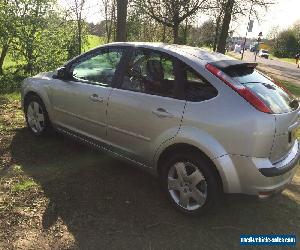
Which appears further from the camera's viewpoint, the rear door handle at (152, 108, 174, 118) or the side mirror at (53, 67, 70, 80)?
the side mirror at (53, 67, 70, 80)

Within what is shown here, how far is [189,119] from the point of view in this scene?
3.99m

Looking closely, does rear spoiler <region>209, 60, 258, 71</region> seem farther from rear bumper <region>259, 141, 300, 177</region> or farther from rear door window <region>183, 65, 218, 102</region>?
rear bumper <region>259, 141, 300, 177</region>

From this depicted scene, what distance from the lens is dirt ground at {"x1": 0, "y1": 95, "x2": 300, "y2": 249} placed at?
3686 millimetres

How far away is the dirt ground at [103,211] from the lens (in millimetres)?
3686

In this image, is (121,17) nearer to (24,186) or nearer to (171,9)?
(24,186)

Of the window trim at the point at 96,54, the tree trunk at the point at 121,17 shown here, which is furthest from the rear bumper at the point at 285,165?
the tree trunk at the point at 121,17

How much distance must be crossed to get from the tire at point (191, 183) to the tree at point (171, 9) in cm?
1433

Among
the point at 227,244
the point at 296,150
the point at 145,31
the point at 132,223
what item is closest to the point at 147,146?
the point at 132,223

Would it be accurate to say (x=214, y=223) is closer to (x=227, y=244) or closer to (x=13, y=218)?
(x=227, y=244)

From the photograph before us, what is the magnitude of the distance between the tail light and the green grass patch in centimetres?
243

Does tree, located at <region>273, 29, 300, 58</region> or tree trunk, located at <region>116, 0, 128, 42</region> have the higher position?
tree trunk, located at <region>116, 0, 128, 42</region>

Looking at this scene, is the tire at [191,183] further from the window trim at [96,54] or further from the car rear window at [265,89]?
the window trim at [96,54]

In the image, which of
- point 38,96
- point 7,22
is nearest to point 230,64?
point 38,96

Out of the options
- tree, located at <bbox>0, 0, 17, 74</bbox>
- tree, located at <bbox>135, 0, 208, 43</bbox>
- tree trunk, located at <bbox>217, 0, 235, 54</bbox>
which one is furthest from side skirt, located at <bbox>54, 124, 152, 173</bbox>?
tree trunk, located at <bbox>217, 0, 235, 54</bbox>
